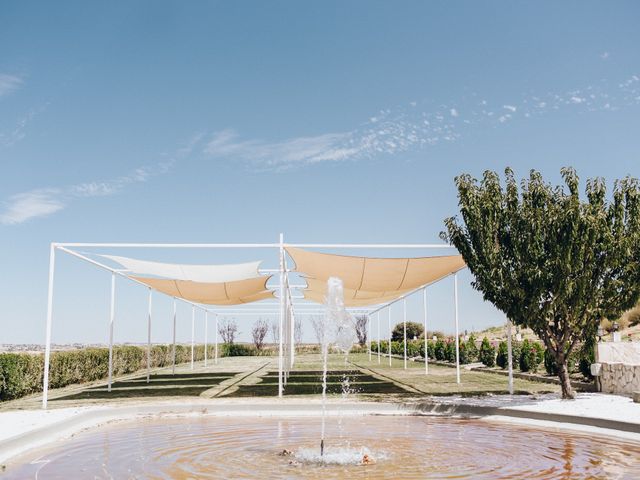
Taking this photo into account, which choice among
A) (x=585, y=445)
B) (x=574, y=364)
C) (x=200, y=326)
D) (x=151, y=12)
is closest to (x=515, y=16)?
(x=151, y=12)

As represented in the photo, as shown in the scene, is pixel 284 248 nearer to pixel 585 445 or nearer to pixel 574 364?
pixel 585 445

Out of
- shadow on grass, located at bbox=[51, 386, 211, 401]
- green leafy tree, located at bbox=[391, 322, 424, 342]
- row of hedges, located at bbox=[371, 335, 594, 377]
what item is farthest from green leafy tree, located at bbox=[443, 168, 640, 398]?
green leafy tree, located at bbox=[391, 322, 424, 342]

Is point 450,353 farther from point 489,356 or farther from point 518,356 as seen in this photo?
point 518,356

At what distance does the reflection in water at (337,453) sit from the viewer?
5113 millimetres

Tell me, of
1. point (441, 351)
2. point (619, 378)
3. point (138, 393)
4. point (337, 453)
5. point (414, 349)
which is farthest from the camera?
point (414, 349)

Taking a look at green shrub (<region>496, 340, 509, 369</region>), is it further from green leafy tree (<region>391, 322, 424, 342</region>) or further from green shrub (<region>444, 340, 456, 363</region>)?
green leafy tree (<region>391, 322, 424, 342</region>)

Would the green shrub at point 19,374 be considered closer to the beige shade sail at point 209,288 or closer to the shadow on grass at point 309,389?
the beige shade sail at point 209,288

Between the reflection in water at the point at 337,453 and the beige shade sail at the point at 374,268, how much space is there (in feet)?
12.5

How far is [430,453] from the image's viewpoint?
19.7 ft

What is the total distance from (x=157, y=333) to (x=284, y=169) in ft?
35.8

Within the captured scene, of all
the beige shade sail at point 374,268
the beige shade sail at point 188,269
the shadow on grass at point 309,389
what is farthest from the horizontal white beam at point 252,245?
the shadow on grass at point 309,389

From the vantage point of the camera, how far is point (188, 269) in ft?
Result: 38.3

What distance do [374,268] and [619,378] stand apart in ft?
17.2

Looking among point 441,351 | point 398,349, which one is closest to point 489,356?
point 441,351
